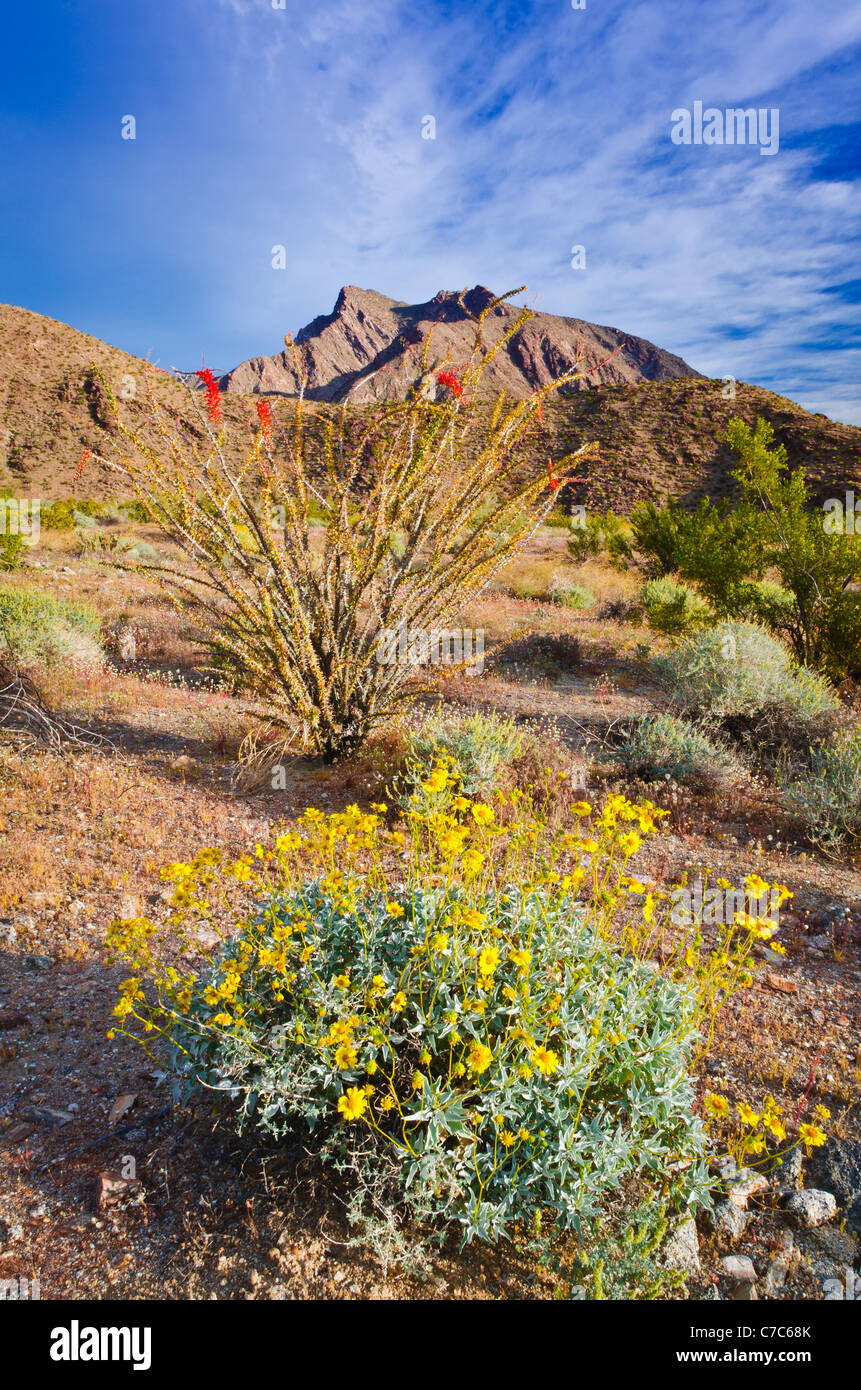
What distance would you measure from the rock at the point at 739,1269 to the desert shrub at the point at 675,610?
22.8ft

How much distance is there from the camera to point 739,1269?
1797 millimetres

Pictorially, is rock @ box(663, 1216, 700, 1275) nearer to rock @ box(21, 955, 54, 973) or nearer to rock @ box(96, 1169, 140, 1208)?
rock @ box(96, 1169, 140, 1208)

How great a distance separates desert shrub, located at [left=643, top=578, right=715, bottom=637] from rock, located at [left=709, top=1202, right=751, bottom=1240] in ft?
22.4

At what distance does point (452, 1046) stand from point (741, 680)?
5010 mm

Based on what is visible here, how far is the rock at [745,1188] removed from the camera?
197 cm

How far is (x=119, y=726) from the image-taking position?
5699 mm

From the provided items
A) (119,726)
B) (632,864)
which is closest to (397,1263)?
(632,864)

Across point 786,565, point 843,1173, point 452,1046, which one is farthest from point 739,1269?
point 786,565

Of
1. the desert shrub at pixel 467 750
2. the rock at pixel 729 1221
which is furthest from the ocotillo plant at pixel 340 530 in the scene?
the rock at pixel 729 1221

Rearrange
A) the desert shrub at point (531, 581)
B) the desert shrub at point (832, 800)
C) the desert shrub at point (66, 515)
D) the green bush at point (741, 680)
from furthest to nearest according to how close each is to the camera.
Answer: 1. the desert shrub at point (66, 515)
2. the desert shrub at point (531, 581)
3. the green bush at point (741, 680)
4. the desert shrub at point (832, 800)

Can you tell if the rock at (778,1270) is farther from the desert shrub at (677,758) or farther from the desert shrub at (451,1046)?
the desert shrub at (677,758)

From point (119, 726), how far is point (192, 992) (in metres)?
4.07

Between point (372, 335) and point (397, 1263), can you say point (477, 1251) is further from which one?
point (372, 335)

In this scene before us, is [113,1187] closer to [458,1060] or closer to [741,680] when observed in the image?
[458,1060]
